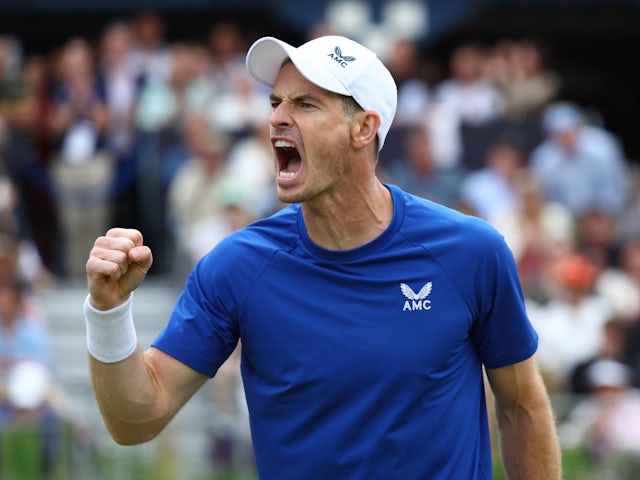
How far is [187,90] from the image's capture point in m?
13.3

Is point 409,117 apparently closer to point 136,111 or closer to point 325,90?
point 136,111

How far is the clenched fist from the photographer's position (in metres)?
3.66

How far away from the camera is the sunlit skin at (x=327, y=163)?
394 centimetres

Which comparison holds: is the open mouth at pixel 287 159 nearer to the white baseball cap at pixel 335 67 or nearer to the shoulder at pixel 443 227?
the white baseball cap at pixel 335 67

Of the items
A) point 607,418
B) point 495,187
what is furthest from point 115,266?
point 495,187

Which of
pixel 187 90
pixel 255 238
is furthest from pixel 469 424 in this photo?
pixel 187 90

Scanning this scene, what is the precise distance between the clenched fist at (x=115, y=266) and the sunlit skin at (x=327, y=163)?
A: 456mm

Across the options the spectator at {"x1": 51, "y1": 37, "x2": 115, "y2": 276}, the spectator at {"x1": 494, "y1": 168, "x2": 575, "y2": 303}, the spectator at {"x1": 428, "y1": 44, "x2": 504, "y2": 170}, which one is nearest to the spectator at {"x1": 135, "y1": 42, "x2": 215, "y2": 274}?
the spectator at {"x1": 51, "y1": 37, "x2": 115, "y2": 276}

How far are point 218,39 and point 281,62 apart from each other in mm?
10873

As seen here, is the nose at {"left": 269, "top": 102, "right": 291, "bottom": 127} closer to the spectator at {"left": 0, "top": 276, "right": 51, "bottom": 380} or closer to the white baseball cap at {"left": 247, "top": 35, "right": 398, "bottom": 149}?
the white baseball cap at {"left": 247, "top": 35, "right": 398, "bottom": 149}

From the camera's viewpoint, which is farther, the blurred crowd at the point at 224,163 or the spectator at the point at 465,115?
the spectator at the point at 465,115

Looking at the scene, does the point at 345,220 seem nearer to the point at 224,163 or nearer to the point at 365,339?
the point at 365,339

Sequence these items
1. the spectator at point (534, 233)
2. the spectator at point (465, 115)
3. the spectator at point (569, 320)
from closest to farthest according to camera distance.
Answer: the spectator at point (569, 320)
the spectator at point (534, 233)
the spectator at point (465, 115)

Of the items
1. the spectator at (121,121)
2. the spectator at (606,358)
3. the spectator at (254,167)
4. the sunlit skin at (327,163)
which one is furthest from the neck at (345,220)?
the spectator at (121,121)
